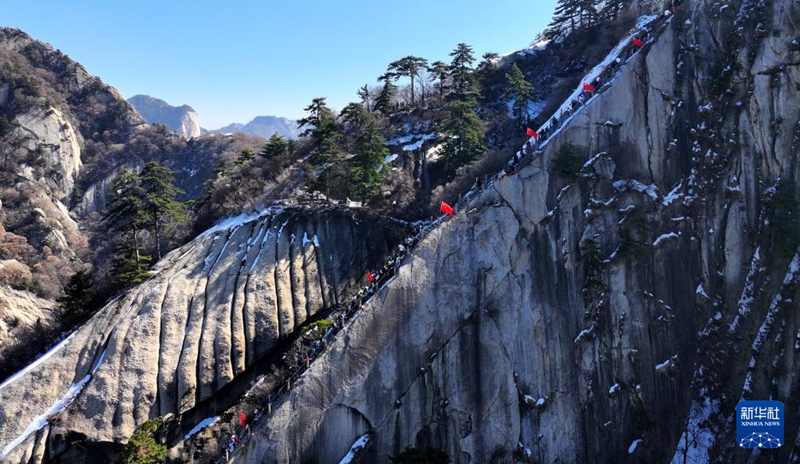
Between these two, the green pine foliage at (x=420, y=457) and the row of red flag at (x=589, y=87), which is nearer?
the green pine foliage at (x=420, y=457)

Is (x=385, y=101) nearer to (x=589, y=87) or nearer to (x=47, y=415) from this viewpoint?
(x=589, y=87)

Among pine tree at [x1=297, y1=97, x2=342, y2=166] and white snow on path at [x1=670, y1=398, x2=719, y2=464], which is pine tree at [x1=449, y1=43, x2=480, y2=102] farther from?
white snow on path at [x1=670, y1=398, x2=719, y2=464]

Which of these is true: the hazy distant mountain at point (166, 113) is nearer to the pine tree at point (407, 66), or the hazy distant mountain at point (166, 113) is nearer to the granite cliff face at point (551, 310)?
the pine tree at point (407, 66)

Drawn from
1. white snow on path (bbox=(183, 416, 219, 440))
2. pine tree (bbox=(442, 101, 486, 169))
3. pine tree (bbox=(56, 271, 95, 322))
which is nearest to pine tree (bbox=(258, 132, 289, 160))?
pine tree (bbox=(442, 101, 486, 169))

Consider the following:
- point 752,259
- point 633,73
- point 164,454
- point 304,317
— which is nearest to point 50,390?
point 164,454

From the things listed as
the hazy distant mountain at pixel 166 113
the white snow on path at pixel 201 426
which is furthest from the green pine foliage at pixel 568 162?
the hazy distant mountain at pixel 166 113

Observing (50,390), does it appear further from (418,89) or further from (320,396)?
(418,89)
